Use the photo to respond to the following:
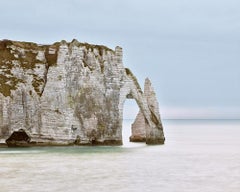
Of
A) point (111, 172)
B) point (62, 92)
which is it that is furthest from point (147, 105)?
point (111, 172)

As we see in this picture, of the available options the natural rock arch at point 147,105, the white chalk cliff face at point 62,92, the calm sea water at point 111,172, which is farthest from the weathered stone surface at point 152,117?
the calm sea water at point 111,172

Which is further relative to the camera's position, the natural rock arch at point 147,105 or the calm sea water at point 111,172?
the natural rock arch at point 147,105

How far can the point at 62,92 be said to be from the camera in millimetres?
82188

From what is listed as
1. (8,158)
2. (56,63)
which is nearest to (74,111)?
(56,63)

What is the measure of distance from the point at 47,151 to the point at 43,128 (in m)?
8.37

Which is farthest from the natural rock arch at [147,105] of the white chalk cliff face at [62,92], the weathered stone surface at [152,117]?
the white chalk cliff face at [62,92]

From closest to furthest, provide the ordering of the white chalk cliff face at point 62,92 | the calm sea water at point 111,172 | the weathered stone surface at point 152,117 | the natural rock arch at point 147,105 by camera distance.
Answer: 1. the calm sea water at point 111,172
2. the white chalk cliff face at point 62,92
3. the natural rock arch at point 147,105
4. the weathered stone surface at point 152,117

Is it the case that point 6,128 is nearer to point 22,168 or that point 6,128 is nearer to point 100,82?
point 100,82

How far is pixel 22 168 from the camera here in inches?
2132

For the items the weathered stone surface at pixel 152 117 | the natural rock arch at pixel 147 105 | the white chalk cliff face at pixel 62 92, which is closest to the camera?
the white chalk cliff face at pixel 62 92

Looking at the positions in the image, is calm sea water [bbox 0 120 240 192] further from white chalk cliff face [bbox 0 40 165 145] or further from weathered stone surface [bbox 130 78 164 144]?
weathered stone surface [bbox 130 78 164 144]

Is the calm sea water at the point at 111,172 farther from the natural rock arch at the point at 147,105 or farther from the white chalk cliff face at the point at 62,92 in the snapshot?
the natural rock arch at the point at 147,105

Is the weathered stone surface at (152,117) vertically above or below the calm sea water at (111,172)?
above

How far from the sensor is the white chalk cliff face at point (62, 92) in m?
80.6
